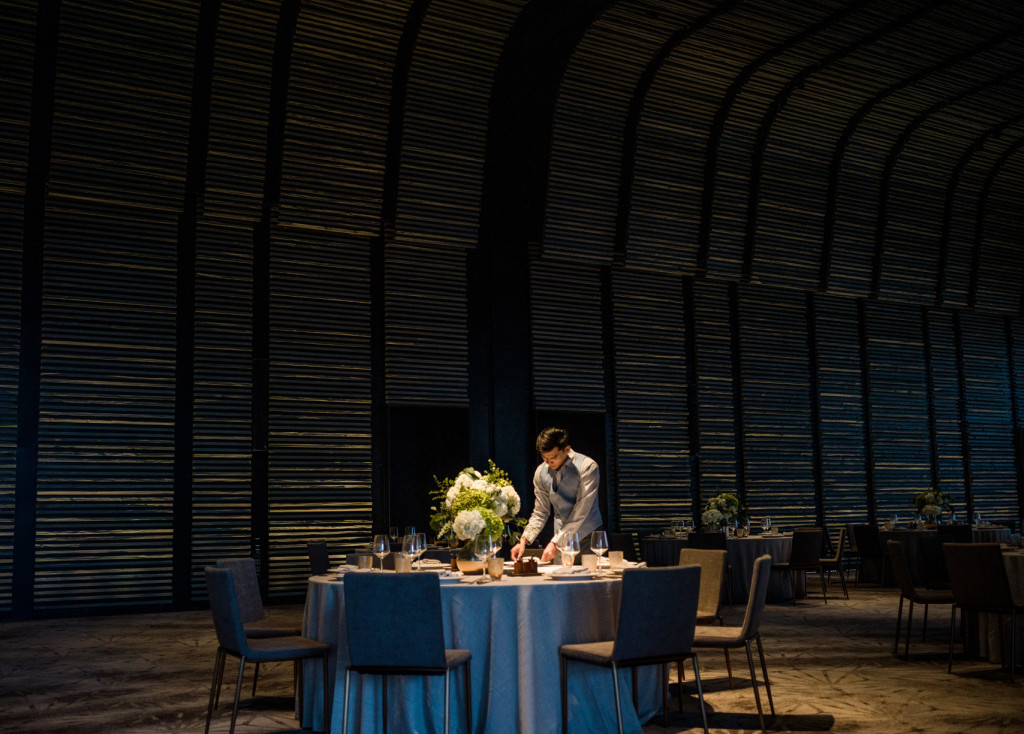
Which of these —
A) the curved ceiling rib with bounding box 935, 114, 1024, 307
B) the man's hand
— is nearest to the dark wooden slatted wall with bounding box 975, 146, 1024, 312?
the curved ceiling rib with bounding box 935, 114, 1024, 307

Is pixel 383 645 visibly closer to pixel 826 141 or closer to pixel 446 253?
pixel 446 253

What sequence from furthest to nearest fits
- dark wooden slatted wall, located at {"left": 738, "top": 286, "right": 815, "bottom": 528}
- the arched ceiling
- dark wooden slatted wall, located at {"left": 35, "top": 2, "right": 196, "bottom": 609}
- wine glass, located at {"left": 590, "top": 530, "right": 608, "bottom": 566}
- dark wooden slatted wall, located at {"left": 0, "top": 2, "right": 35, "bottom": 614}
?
dark wooden slatted wall, located at {"left": 738, "top": 286, "right": 815, "bottom": 528} → the arched ceiling → dark wooden slatted wall, located at {"left": 35, "top": 2, "right": 196, "bottom": 609} → dark wooden slatted wall, located at {"left": 0, "top": 2, "right": 35, "bottom": 614} → wine glass, located at {"left": 590, "top": 530, "right": 608, "bottom": 566}

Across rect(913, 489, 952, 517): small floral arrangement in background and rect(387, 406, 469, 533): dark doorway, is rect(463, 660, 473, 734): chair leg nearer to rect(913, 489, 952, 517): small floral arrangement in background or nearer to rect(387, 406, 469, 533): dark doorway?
rect(387, 406, 469, 533): dark doorway

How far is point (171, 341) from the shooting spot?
955 centimetres

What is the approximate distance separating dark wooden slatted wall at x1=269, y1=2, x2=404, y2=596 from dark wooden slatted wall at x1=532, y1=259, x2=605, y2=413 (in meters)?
2.07

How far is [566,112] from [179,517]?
637 centimetres

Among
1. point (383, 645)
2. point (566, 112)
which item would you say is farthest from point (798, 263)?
point (383, 645)

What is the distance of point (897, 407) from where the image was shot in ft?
45.2

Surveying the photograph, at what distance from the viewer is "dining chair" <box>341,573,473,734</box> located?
3.68 m

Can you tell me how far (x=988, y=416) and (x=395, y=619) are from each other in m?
13.6

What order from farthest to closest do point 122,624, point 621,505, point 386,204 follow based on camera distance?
point 621,505 → point 386,204 → point 122,624

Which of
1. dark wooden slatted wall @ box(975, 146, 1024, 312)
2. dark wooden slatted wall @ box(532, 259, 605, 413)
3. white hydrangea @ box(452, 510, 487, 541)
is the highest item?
dark wooden slatted wall @ box(975, 146, 1024, 312)

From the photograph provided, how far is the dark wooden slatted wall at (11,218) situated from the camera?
346 inches

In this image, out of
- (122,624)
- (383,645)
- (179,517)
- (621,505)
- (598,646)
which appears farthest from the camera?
(621,505)
